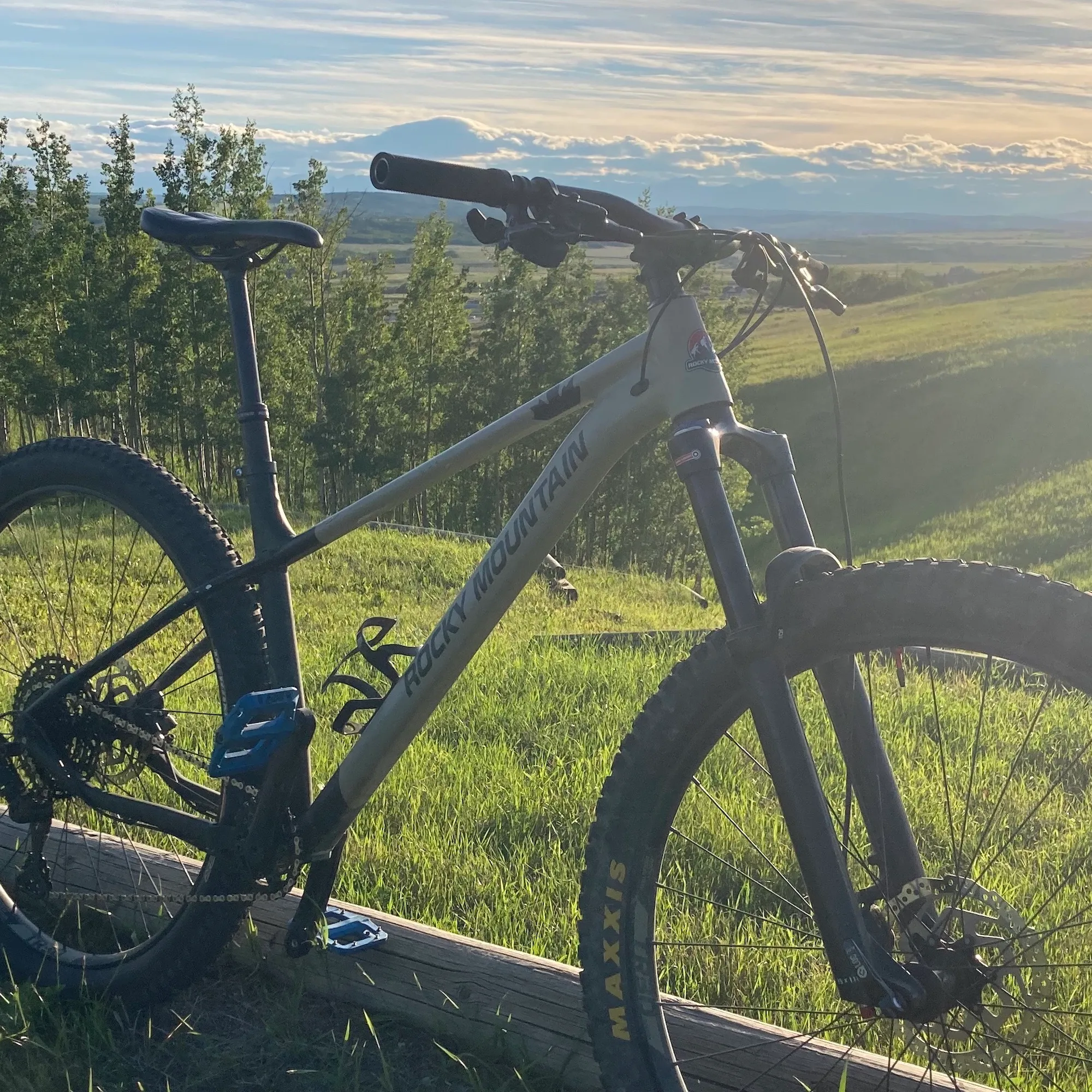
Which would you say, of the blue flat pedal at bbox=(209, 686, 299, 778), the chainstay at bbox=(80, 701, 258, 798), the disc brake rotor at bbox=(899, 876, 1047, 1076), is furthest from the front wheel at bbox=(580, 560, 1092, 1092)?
the chainstay at bbox=(80, 701, 258, 798)

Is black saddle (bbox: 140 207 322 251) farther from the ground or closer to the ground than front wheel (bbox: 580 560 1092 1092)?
farther from the ground

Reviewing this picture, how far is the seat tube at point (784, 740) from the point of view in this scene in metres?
1.82

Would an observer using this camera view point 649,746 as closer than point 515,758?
Yes

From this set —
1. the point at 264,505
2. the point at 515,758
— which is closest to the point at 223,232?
the point at 264,505

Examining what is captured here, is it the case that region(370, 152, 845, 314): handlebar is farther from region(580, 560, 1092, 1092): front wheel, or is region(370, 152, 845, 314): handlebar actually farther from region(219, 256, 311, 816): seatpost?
region(219, 256, 311, 816): seatpost

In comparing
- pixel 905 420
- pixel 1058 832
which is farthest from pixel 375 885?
pixel 905 420

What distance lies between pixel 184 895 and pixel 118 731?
18.0 inches

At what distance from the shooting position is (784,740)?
6.08ft

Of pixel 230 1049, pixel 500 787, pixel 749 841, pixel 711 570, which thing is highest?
pixel 711 570

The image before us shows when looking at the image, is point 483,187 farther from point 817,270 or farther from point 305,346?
point 305,346

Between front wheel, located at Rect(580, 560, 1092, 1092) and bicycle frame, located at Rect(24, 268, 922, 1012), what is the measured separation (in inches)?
3.0

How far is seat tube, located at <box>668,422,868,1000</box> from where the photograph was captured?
182 centimetres

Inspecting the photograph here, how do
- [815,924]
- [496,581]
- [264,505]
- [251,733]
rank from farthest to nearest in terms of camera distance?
[264,505] → [251,733] → [496,581] → [815,924]

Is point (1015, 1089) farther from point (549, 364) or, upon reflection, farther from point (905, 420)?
point (905, 420)
